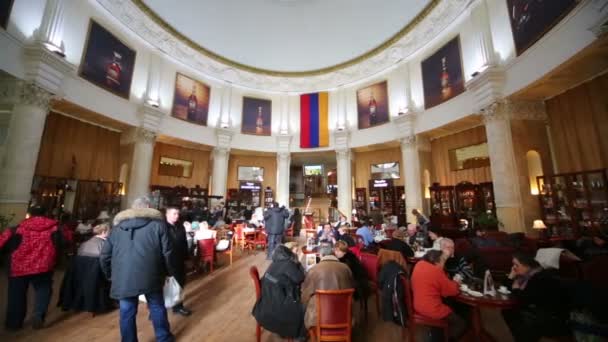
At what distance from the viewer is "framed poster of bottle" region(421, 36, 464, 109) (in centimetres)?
857

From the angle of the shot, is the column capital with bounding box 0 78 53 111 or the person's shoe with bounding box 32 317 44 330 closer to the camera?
the person's shoe with bounding box 32 317 44 330

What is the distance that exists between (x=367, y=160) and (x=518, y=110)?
703 centimetres

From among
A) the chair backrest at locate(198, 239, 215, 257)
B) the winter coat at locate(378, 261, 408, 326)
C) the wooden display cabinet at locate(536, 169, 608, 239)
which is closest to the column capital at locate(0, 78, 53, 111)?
the chair backrest at locate(198, 239, 215, 257)

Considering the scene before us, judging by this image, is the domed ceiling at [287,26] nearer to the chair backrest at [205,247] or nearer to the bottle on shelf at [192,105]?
the bottle on shelf at [192,105]

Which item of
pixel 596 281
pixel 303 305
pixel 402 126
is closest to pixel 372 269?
pixel 303 305

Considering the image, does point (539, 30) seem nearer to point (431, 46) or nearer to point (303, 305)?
point (431, 46)

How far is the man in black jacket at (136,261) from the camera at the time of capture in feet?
6.93

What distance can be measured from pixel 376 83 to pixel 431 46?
9.47ft

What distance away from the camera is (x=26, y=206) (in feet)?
18.9

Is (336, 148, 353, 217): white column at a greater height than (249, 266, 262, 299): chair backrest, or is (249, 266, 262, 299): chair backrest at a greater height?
(336, 148, 353, 217): white column

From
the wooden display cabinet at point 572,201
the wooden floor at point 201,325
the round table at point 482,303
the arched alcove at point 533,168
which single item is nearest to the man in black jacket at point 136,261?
the wooden floor at point 201,325

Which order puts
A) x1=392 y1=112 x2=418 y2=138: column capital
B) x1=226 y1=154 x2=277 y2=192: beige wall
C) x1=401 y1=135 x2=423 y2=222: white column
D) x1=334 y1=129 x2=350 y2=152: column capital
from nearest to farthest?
x1=401 y1=135 x2=423 y2=222: white column, x1=392 y1=112 x2=418 y2=138: column capital, x1=334 y1=129 x2=350 y2=152: column capital, x1=226 y1=154 x2=277 y2=192: beige wall

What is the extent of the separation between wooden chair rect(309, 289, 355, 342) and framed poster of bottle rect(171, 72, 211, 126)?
37.4ft

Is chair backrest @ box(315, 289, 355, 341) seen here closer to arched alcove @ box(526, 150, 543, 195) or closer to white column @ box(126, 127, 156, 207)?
arched alcove @ box(526, 150, 543, 195)
